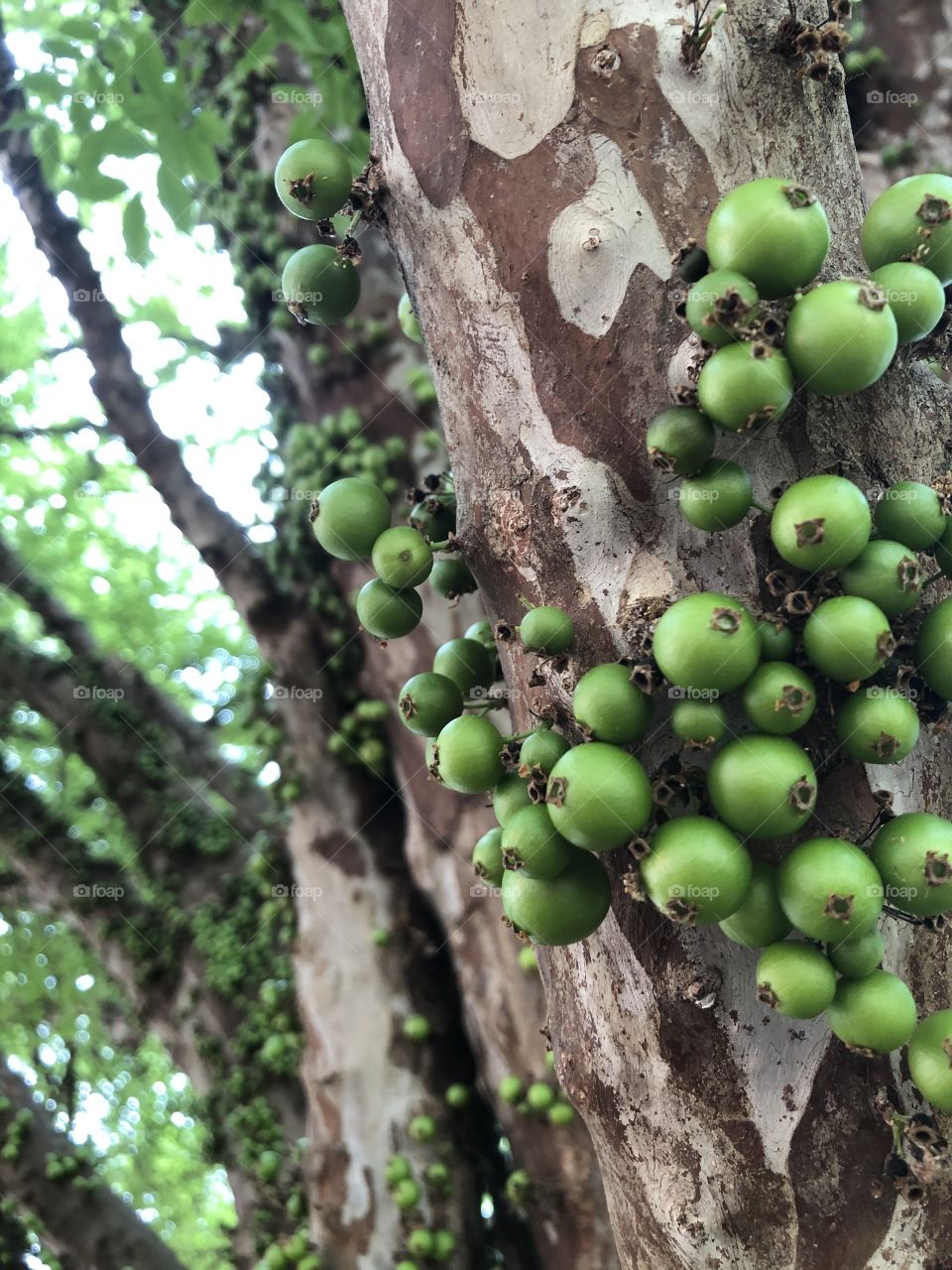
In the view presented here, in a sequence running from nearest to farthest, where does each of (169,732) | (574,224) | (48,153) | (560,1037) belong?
(574,224), (560,1037), (48,153), (169,732)

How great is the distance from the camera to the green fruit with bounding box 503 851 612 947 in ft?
5.26

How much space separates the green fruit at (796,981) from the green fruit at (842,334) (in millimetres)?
927

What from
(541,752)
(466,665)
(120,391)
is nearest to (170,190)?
(120,391)

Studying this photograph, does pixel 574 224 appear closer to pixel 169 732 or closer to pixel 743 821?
pixel 743 821

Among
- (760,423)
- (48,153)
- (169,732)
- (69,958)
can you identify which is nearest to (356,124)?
(48,153)

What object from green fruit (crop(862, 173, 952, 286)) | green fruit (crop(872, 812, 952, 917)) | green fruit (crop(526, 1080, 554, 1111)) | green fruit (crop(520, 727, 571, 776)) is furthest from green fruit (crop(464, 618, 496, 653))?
green fruit (crop(526, 1080, 554, 1111))

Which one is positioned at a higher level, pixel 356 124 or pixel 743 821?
pixel 356 124

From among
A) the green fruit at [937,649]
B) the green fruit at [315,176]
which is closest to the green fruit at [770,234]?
the green fruit at [937,649]

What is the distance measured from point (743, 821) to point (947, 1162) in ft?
2.26

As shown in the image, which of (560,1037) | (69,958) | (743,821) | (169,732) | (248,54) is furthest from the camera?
(69,958)

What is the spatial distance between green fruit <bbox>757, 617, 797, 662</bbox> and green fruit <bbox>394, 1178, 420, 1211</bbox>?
340cm

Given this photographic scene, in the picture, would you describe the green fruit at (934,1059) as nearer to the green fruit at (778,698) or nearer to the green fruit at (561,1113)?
the green fruit at (778,698)

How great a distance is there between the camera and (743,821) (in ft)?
4.92

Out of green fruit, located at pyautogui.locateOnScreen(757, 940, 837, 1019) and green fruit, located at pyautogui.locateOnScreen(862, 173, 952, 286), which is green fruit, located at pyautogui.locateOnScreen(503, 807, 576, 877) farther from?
green fruit, located at pyautogui.locateOnScreen(862, 173, 952, 286)
